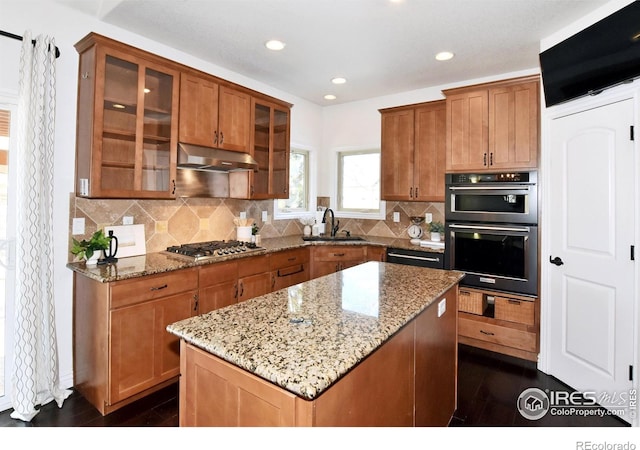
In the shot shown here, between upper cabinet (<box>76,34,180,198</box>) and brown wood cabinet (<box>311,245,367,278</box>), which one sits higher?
upper cabinet (<box>76,34,180,198</box>)

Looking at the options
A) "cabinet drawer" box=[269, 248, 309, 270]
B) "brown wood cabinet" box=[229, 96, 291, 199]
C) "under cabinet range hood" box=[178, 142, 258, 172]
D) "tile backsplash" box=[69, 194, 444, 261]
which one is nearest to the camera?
"tile backsplash" box=[69, 194, 444, 261]

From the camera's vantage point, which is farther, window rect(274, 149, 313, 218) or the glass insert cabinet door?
window rect(274, 149, 313, 218)

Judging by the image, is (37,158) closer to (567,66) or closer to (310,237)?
(310,237)

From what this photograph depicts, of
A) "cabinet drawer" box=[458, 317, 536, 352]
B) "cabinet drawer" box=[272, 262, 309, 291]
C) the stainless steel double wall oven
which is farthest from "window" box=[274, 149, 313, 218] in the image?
"cabinet drawer" box=[458, 317, 536, 352]

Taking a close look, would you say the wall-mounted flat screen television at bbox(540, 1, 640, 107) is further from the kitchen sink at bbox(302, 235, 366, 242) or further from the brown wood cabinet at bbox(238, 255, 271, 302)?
the brown wood cabinet at bbox(238, 255, 271, 302)

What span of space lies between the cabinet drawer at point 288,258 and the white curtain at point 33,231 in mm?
1783

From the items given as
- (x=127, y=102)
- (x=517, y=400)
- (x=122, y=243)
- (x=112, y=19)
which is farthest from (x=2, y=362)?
(x=517, y=400)

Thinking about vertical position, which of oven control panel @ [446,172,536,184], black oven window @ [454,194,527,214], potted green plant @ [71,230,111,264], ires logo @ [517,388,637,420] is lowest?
ires logo @ [517,388,637,420]

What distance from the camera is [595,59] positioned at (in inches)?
91.0

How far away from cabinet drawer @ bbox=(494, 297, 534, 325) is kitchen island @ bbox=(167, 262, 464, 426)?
164 cm

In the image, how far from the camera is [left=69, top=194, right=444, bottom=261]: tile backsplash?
275 cm

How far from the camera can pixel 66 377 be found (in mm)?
2564

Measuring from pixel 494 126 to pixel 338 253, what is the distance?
206 cm

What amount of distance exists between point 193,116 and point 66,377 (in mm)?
2255
